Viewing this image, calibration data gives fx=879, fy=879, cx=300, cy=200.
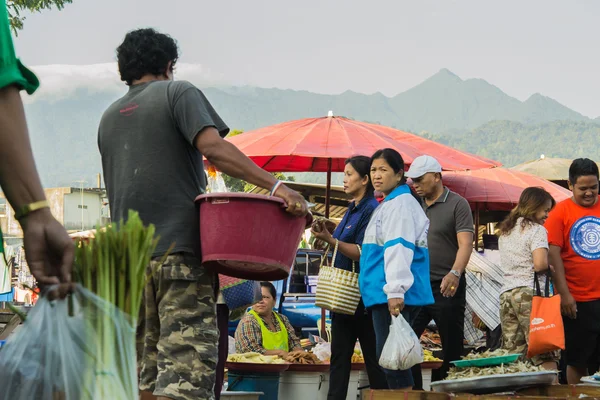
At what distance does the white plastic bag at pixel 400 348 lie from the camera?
563 cm

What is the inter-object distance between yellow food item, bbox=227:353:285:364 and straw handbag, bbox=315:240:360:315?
0.96 metres

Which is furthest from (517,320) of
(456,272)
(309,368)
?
(309,368)

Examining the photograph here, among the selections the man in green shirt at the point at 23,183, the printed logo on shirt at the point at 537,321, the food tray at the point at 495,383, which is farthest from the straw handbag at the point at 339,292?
the man in green shirt at the point at 23,183

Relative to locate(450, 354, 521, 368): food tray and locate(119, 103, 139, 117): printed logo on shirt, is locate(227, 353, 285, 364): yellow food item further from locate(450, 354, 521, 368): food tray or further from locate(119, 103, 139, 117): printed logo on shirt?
locate(119, 103, 139, 117): printed logo on shirt

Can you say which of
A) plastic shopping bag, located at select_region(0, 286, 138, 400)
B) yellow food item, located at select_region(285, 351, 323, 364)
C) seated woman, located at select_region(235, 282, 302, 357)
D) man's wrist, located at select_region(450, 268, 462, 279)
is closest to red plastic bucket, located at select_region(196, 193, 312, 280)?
plastic shopping bag, located at select_region(0, 286, 138, 400)

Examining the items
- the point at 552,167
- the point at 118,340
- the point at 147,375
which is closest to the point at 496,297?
the point at 147,375

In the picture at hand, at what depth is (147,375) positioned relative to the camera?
418 cm

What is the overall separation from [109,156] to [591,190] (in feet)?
14.5

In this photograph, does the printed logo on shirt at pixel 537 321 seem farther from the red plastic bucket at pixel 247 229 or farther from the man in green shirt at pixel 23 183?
the man in green shirt at pixel 23 183

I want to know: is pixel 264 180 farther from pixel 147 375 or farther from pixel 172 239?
pixel 147 375

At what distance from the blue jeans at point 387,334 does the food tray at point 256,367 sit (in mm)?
1105

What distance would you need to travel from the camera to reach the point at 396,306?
5.78 m

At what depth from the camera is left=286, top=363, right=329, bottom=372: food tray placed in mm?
7090

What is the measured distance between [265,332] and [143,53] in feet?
13.3
